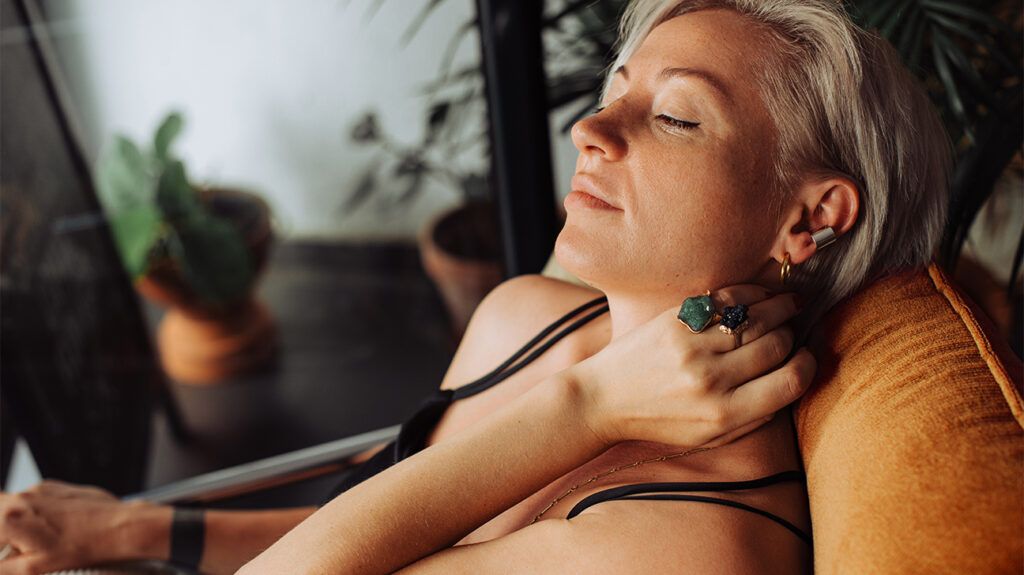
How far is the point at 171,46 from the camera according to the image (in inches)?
115

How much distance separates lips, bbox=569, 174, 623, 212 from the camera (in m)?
1.01

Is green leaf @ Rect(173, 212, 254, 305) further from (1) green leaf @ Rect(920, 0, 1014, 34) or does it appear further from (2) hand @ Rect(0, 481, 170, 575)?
(1) green leaf @ Rect(920, 0, 1014, 34)

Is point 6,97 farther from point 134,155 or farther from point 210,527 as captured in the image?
point 210,527

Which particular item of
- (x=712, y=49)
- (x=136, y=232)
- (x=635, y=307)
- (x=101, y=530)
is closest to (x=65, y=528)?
(x=101, y=530)

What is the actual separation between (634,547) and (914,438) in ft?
0.92

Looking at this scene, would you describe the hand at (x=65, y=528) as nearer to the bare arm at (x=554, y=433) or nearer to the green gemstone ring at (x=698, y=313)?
the bare arm at (x=554, y=433)

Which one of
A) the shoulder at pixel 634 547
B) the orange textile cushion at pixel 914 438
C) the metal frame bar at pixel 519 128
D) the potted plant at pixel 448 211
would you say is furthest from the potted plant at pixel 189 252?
the orange textile cushion at pixel 914 438

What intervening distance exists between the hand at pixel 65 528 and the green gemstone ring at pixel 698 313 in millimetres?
870

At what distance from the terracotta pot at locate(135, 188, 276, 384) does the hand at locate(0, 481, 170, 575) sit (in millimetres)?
1385

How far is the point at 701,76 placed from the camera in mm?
1000

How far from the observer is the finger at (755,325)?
98cm

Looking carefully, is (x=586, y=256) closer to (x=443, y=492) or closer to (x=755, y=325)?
(x=755, y=325)

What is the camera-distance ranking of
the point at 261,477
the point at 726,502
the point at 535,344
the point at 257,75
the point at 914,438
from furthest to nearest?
the point at 257,75, the point at 261,477, the point at 535,344, the point at 726,502, the point at 914,438

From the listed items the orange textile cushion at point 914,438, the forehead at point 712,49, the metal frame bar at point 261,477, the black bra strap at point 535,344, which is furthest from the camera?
the metal frame bar at point 261,477
